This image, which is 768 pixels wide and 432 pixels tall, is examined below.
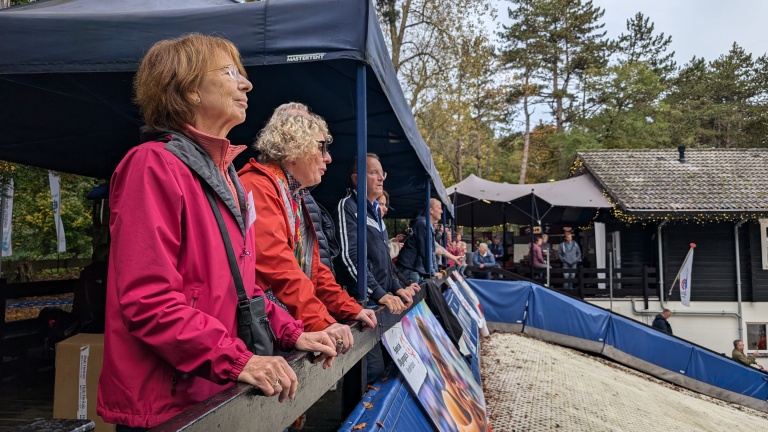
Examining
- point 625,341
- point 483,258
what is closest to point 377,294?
point 625,341

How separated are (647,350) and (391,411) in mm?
12387

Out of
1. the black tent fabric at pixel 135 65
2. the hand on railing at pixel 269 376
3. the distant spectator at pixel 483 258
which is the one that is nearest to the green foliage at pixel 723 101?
the distant spectator at pixel 483 258

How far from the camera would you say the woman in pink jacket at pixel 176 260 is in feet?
3.86

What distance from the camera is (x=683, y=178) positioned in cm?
2044

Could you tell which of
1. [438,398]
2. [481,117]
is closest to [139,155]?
[438,398]

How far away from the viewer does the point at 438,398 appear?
3.31 m

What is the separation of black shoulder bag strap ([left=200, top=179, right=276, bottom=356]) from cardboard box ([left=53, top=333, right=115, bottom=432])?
69.5 inches

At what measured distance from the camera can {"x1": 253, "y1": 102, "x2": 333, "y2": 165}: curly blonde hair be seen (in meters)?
2.40

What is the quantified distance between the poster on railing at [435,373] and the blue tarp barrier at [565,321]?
8.41 meters

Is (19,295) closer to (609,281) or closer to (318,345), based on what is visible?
(318,345)

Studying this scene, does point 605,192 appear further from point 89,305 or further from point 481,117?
point 89,305

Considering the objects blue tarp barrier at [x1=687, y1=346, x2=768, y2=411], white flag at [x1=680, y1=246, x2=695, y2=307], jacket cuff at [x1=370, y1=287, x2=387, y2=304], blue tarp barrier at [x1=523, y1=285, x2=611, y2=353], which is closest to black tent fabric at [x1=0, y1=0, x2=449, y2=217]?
jacket cuff at [x1=370, y1=287, x2=387, y2=304]

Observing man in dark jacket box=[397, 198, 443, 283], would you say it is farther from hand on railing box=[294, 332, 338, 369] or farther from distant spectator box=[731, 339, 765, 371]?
distant spectator box=[731, 339, 765, 371]

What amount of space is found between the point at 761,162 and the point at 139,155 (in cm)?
2671
